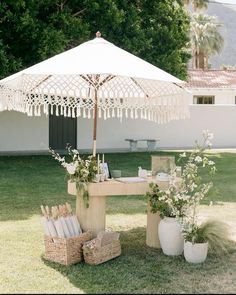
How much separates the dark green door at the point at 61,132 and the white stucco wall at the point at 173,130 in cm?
23

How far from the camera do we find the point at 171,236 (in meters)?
6.61

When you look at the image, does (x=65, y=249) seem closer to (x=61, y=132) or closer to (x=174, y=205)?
(x=174, y=205)

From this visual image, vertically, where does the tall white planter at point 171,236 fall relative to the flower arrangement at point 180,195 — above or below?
below

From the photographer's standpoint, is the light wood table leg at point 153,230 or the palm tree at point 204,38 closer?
the light wood table leg at point 153,230

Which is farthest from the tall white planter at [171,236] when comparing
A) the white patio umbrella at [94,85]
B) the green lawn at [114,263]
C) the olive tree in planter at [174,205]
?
the white patio umbrella at [94,85]

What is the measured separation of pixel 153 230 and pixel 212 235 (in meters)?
0.80

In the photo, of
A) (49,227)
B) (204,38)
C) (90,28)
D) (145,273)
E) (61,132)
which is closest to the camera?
(145,273)

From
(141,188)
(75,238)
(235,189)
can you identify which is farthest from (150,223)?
(235,189)

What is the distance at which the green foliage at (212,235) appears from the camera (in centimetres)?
646

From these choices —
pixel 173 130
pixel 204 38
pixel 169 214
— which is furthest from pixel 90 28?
pixel 204 38

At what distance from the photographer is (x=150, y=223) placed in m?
7.14

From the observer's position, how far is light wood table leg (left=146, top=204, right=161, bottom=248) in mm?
7078

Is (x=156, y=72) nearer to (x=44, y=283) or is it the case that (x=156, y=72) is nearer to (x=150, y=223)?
(x=150, y=223)

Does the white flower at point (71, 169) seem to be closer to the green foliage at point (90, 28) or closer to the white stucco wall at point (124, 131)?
the green foliage at point (90, 28)
